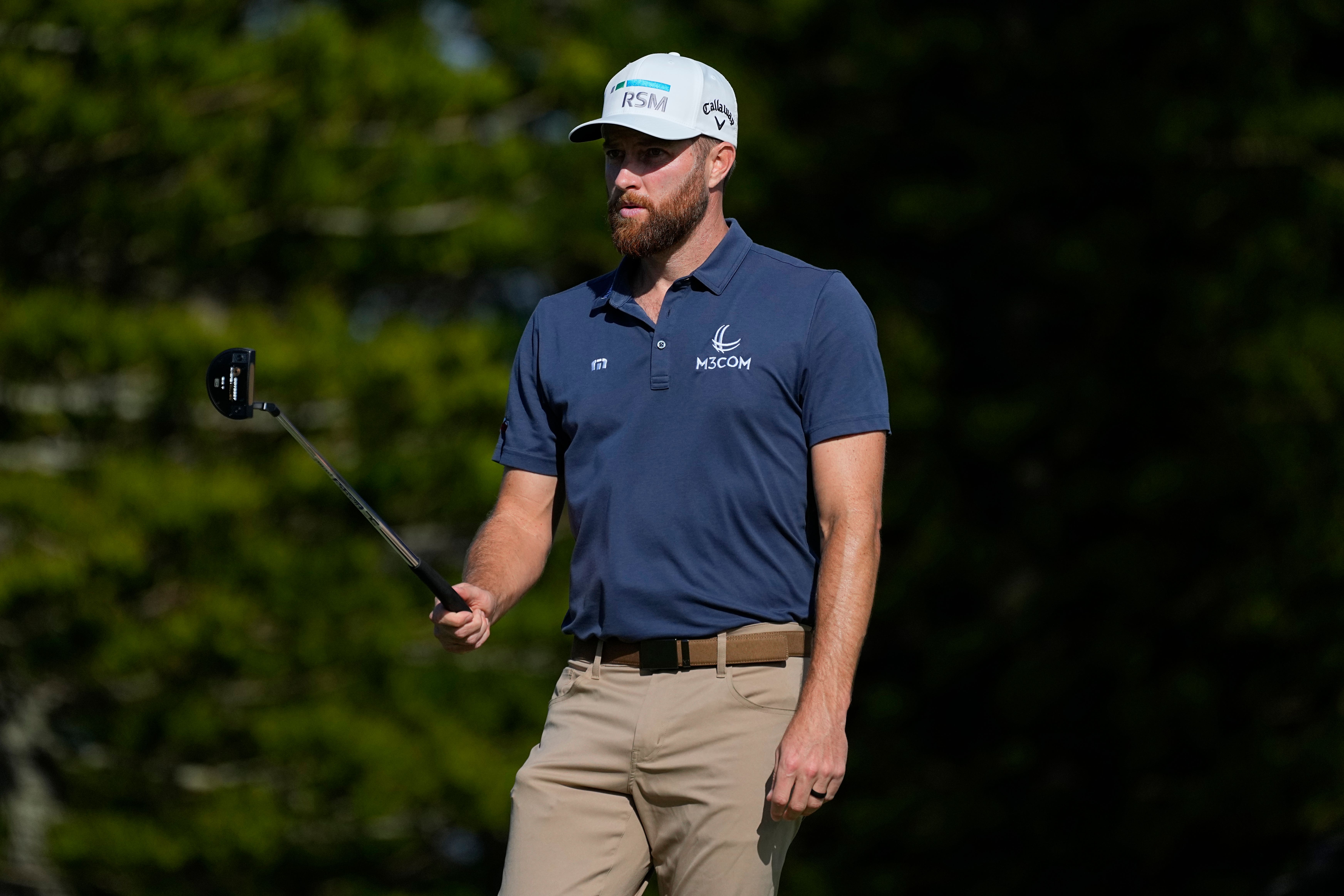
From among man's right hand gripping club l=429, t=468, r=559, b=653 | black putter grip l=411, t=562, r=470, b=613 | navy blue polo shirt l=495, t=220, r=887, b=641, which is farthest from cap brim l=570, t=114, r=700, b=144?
black putter grip l=411, t=562, r=470, b=613

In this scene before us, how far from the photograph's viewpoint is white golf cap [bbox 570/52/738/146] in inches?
136

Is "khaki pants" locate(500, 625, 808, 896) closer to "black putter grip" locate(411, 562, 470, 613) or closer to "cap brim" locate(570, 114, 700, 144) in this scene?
"black putter grip" locate(411, 562, 470, 613)

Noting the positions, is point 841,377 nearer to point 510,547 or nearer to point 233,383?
point 510,547

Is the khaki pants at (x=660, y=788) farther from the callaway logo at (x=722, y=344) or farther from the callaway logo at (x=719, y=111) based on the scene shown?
the callaway logo at (x=719, y=111)

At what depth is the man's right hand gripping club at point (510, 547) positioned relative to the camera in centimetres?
351

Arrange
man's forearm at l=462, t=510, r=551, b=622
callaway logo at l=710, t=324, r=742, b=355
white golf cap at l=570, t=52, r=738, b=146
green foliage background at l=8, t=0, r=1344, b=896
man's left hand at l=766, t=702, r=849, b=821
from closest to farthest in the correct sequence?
man's left hand at l=766, t=702, r=849, b=821 → callaway logo at l=710, t=324, r=742, b=355 → white golf cap at l=570, t=52, r=738, b=146 → man's forearm at l=462, t=510, r=551, b=622 → green foliage background at l=8, t=0, r=1344, b=896

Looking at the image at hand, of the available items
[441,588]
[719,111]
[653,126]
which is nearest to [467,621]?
[441,588]

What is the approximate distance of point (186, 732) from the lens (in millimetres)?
8914

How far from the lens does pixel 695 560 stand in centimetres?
331

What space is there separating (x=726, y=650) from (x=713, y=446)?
392 millimetres

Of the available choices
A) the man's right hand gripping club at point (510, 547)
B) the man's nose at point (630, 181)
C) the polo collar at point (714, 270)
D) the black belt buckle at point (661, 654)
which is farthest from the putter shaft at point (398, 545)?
the man's nose at point (630, 181)

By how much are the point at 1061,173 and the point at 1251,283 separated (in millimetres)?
1251

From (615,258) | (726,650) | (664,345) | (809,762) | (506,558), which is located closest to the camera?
(809,762)

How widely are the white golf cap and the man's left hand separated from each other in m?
1.20
